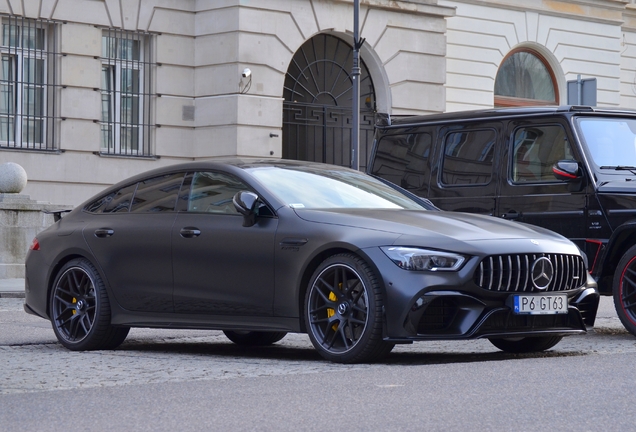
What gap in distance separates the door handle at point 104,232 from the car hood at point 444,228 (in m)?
1.68

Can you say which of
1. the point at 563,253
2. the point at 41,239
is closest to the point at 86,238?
the point at 41,239

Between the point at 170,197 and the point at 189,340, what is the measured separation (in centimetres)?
Answer: 172

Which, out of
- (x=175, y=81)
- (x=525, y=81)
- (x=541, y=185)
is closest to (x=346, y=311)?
(x=541, y=185)

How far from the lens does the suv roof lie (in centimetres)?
1119

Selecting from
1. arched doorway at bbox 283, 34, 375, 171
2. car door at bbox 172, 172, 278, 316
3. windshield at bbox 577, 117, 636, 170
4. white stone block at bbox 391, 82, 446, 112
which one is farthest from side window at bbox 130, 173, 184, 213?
white stone block at bbox 391, 82, 446, 112

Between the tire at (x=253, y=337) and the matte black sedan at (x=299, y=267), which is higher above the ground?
the matte black sedan at (x=299, y=267)

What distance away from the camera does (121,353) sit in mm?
9023

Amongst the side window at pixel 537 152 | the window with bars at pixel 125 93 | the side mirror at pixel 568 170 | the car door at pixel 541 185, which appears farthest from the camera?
the window with bars at pixel 125 93

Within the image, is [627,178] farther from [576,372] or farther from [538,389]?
[538,389]

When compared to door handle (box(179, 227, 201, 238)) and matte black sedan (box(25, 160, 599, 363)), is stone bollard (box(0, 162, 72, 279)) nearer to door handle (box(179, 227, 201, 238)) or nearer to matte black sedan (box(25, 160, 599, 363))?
matte black sedan (box(25, 160, 599, 363))

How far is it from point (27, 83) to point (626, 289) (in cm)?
1640

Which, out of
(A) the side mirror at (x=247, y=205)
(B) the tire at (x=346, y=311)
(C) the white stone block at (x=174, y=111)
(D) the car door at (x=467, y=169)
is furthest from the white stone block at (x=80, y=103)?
(B) the tire at (x=346, y=311)

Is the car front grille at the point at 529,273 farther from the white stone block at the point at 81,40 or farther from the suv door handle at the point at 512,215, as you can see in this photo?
the white stone block at the point at 81,40

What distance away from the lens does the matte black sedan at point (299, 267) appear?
7.77m
